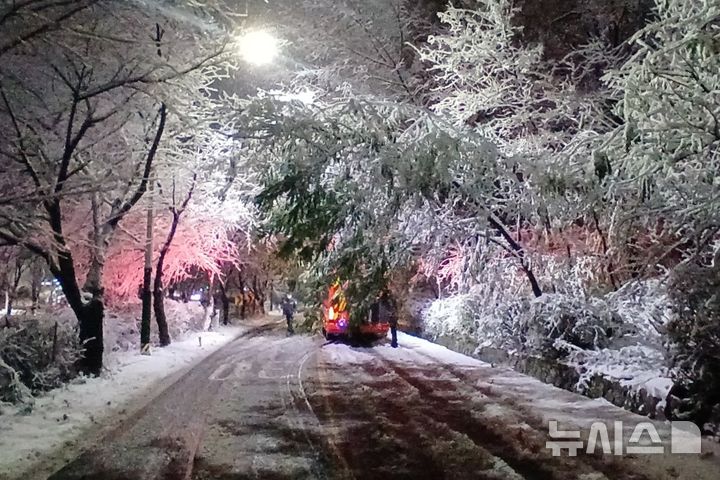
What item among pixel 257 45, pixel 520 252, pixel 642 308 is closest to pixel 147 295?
pixel 257 45

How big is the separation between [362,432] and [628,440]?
348 centimetres

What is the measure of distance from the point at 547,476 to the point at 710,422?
2965 mm

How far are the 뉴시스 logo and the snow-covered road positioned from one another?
0.80 ft

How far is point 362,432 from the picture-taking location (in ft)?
30.5

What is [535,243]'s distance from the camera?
49.6ft

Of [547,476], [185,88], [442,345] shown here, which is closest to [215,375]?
[185,88]

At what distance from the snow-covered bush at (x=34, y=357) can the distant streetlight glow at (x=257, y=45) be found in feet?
21.9

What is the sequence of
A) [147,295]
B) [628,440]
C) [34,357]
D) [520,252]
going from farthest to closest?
[147,295], [520,252], [34,357], [628,440]

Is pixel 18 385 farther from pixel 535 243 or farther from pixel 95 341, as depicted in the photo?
pixel 535 243

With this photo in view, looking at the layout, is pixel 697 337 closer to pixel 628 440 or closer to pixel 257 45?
pixel 628 440

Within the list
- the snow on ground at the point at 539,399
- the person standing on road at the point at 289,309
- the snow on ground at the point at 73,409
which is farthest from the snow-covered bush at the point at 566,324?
the person standing on road at the point at 289,309

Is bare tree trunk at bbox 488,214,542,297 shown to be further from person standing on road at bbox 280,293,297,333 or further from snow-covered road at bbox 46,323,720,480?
person standing on road at bbox 280,293,297,333

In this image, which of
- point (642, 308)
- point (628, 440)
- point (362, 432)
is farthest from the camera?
point (642, 308)

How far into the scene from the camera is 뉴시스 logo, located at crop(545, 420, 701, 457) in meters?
8.09
